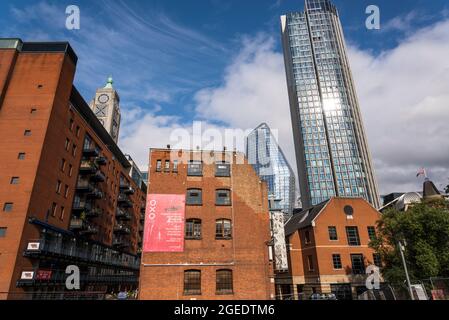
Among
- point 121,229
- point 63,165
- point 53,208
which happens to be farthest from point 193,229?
point 121,229

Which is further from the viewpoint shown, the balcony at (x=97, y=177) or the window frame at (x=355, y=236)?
the balcony at (x=97, y=177)

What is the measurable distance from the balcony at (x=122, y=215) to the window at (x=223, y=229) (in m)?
40.6

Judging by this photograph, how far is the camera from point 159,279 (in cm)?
2436

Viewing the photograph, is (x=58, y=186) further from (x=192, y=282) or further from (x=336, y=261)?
(x=336, y=261)

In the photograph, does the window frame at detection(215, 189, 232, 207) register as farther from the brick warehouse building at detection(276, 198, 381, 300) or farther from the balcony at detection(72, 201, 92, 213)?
the balcony at detection(72, 201, 92, 213)

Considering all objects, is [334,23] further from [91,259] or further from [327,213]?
[91,259]

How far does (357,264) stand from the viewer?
36.8 m

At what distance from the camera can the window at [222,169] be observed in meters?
29.0

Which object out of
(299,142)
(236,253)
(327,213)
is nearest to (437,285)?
(236,253)

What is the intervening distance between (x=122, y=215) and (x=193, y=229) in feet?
135

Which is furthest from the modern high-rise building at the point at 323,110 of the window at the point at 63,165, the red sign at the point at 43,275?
the red sign at the point at 43,275

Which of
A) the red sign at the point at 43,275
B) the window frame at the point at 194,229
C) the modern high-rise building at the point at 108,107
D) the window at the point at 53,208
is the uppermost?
the modern high-rise building at the point at 108,107

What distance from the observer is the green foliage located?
83.7ft

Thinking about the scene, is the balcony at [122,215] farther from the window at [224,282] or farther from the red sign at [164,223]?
the window at [224,282]
